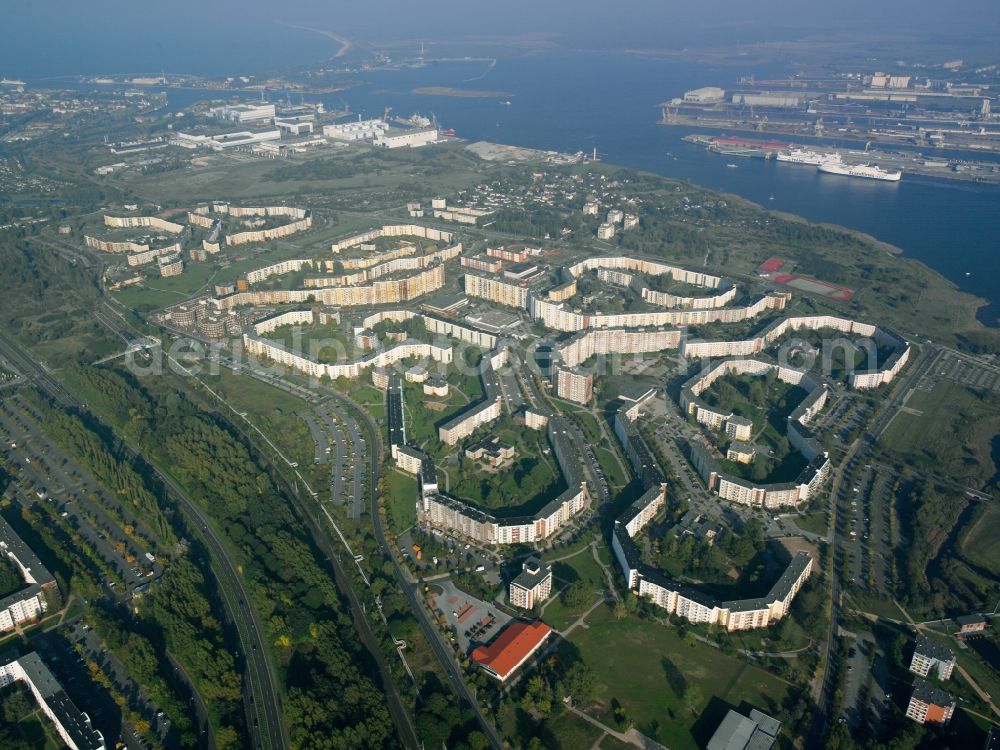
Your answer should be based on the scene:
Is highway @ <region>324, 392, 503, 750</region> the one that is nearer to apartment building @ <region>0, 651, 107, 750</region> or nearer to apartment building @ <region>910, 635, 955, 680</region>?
apartment building @ <region>0, 651, 107, 750</region>

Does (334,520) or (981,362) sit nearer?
(334,520)

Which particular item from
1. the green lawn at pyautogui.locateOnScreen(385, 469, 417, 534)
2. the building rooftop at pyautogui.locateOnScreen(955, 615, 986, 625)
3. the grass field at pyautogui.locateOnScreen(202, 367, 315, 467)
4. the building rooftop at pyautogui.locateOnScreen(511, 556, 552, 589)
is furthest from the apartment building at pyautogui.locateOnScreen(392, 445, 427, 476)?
the building rooftop at pyautogui.locateOnScreen(955, 615, 986, 625)

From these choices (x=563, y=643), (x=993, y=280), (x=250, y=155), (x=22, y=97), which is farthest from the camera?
(x=22, y=97)

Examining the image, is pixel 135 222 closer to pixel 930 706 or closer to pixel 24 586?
pixel 24 586

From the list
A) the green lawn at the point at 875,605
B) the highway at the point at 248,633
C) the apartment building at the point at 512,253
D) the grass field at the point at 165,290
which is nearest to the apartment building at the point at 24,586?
the highway at the point at 248,633

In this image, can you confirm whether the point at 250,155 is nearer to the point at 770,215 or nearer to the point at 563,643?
the point at 770,215

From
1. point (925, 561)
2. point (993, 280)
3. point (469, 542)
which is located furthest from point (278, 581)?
point (993, 280)
